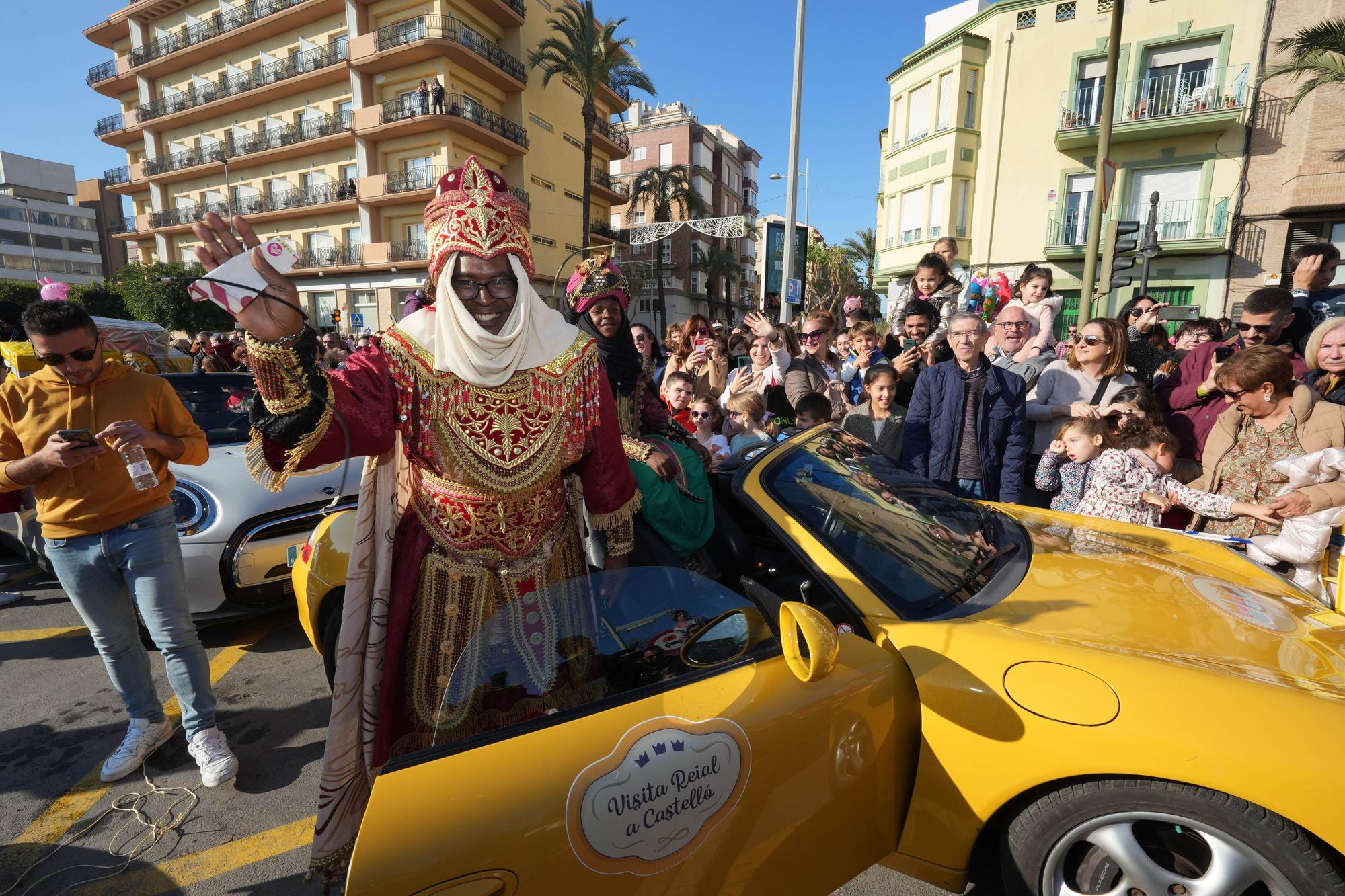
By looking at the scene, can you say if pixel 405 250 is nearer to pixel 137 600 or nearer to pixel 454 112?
pixel 454 112

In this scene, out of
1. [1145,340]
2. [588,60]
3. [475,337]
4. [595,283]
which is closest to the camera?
[475,337]

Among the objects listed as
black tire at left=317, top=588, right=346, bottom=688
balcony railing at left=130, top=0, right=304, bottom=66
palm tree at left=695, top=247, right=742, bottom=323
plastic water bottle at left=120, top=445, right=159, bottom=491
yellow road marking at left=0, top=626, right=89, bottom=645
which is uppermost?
balcony railing at left=130, top=0, right=304, bottom=66

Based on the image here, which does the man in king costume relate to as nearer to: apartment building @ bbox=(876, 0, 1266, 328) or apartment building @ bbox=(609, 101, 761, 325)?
apartment building @ bbox=(876, 0, 1266, 328)

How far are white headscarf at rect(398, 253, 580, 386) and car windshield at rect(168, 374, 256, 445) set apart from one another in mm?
3187

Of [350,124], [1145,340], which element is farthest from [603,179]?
[1145,340]

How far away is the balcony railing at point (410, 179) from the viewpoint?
82.6ft

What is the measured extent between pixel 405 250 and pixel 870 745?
2856cm

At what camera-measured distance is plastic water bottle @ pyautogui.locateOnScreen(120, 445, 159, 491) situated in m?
2.22

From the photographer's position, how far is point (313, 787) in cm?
254

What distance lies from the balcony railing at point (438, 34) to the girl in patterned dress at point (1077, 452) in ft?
88.0

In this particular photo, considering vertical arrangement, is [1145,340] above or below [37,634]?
above

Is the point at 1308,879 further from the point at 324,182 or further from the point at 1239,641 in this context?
the point at 324,182

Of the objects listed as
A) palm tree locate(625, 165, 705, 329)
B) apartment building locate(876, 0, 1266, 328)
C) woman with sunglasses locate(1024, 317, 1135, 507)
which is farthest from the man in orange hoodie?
palm tree locate(625, 165, 705, 329)

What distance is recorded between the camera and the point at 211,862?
2156 mm
